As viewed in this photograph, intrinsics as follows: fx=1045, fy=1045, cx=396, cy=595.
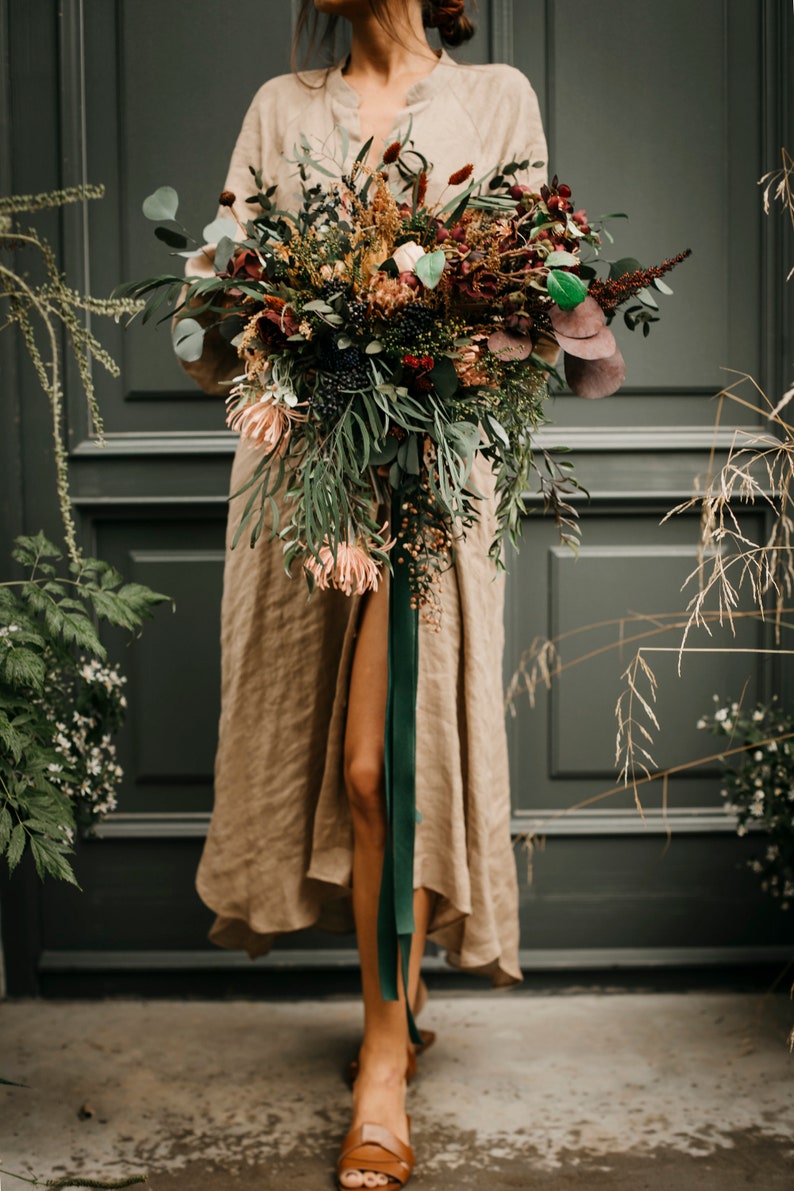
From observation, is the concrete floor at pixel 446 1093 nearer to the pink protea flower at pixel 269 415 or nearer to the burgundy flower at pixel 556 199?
the pink protea flower at pixel 269 415

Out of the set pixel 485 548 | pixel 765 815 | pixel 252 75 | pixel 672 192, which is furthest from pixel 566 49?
pixel 765 815

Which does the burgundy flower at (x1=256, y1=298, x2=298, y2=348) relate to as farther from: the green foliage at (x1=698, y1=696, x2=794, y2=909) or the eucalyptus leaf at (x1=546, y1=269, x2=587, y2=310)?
the green foliage at (x1=698, y1=696, x2=794, y2=909)

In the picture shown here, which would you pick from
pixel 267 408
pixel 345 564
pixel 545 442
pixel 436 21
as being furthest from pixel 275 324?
pixel 545 442

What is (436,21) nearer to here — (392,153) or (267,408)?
(392,153)

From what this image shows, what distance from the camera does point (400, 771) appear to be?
163 cm

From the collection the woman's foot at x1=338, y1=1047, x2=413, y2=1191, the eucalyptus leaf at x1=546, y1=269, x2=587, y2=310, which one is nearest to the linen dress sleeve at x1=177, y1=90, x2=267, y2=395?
the eucalyptus leaf at x1=546, y1=269, x2=587, y2=310

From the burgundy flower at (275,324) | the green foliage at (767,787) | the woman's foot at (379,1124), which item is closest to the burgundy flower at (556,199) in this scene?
the burgundy flower at (275,324)

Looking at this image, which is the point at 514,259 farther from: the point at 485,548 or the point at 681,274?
the point at 681,274

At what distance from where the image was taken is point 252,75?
2.23 m

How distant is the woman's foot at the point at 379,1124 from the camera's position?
1572 mm

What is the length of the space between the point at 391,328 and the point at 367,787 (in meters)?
0.74

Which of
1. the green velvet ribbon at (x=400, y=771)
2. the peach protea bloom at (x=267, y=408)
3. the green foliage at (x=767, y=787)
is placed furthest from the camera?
the green foliage at (x=767, y=787)

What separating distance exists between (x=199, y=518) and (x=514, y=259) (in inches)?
45.7

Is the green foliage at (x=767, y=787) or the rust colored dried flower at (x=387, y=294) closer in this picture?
the rust colored dried flower at (x=387, y=294)
